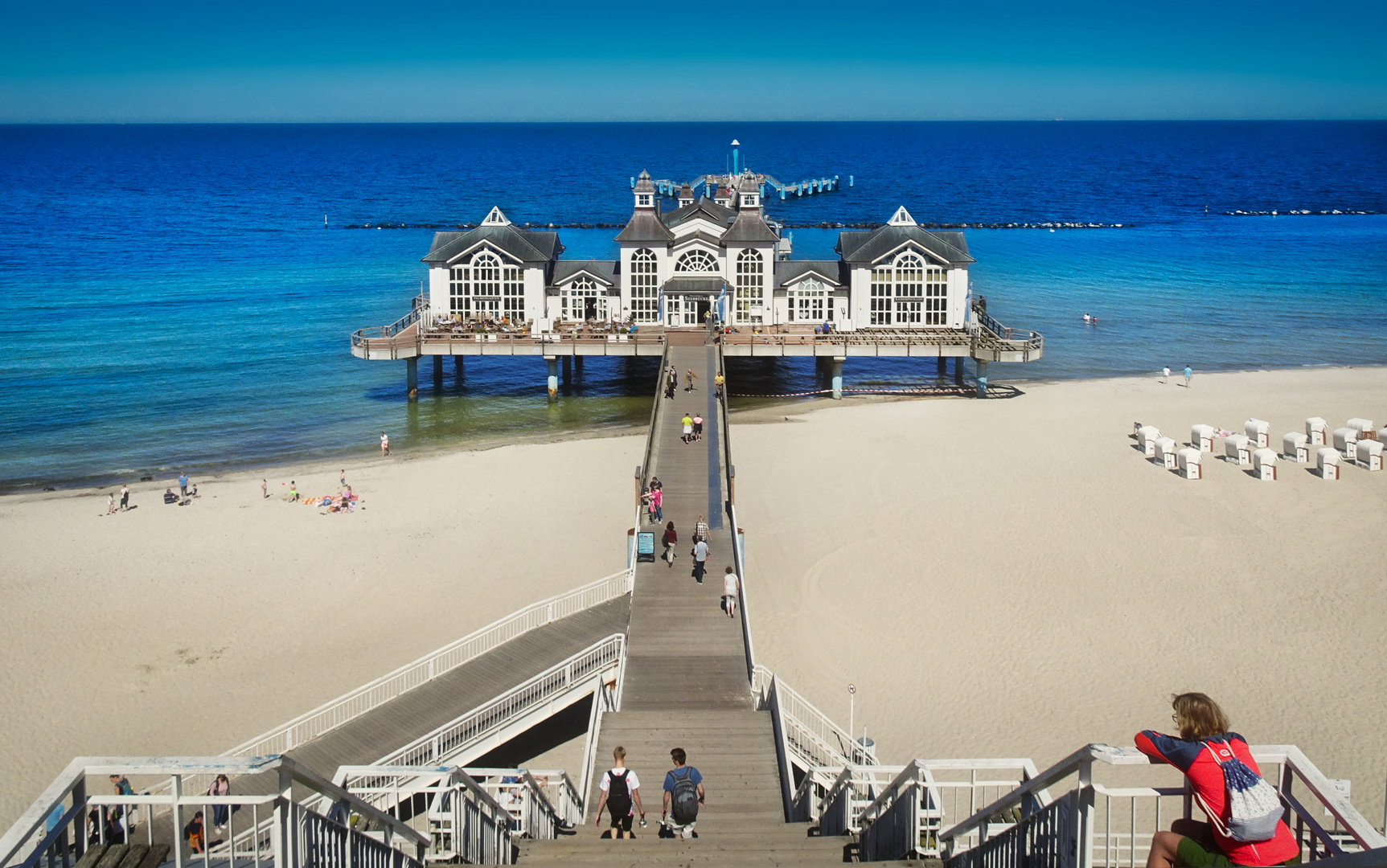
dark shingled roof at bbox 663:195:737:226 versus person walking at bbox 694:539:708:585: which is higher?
dark shingled roof at bbox 663:195:737:226

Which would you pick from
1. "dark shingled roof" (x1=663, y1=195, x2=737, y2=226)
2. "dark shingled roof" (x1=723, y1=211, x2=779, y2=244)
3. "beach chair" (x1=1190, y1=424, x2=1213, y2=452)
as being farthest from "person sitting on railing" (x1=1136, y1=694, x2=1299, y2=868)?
"dark shingled roof" (x1=663, y1=195, x2=737, y2=226)

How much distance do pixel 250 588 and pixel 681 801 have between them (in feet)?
55.1

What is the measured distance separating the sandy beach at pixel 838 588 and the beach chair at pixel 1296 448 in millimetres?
668

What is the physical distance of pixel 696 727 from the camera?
1567 centimetres

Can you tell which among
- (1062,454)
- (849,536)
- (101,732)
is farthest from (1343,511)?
(101,732)

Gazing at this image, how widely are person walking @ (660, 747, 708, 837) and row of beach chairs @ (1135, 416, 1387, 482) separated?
24.7 metres

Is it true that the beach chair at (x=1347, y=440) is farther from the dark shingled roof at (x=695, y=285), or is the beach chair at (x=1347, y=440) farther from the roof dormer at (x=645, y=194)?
the roof dormer at (x=645, y=194)

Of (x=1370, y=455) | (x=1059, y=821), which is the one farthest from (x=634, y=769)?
(x=1370, y=455)

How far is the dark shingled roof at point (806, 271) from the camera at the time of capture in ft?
155

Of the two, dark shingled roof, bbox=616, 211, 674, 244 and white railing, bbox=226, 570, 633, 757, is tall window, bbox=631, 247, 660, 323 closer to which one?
dark shingled roof, bbox=616, 211, 674, 244

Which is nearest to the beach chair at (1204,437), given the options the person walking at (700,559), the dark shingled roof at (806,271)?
the dark shingled roof at (806,271)

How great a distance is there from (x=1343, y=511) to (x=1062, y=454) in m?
7.93

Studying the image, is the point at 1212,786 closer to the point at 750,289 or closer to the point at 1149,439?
the point at 1149,439

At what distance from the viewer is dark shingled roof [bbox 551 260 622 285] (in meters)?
47.7
